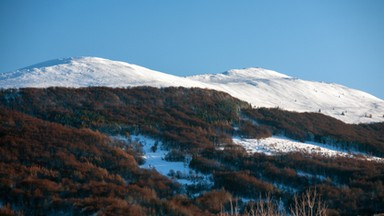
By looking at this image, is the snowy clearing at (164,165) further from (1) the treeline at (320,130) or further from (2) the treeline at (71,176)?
(1) the treeline at (320,130)

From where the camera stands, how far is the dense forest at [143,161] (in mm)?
12727

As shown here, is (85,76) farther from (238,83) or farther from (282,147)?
(282,147)

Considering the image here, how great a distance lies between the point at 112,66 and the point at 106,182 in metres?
23.7

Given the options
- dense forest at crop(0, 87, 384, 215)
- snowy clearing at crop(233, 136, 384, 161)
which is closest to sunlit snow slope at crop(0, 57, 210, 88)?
dense forest at crop(0, 87, 384, 215)

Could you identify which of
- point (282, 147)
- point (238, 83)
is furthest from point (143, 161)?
point (238, 83)

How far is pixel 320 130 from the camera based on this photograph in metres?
27.0

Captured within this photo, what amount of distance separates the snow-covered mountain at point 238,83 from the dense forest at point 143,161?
445cm

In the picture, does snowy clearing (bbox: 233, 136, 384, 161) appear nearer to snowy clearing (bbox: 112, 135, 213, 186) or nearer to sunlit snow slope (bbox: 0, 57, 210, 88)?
snowy clearing (bbox: 112, 135, 213, 186)

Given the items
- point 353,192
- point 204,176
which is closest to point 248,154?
point 204,176

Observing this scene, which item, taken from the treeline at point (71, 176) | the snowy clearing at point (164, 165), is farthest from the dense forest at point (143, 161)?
the snowy clearing at point (164, 165)

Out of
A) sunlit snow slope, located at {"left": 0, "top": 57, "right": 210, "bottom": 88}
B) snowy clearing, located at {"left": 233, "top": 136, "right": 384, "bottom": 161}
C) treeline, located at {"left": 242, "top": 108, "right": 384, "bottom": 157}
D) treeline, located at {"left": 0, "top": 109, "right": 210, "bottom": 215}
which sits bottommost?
treeline, located at {"left": 0, "top": 109, "right": 210, "bottom": 215}

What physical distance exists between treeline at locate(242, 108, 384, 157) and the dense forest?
0.31 feet

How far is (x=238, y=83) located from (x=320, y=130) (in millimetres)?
15241

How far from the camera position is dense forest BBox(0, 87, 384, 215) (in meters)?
12.7
